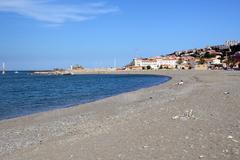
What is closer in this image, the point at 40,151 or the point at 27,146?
the point at 40,151

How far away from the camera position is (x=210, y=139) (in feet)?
29.3

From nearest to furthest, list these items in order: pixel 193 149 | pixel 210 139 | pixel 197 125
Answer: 1. pixel 193 149
2. pixel 210 139
3. pixel 197 125

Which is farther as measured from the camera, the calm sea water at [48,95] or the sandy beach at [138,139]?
the calm sea water at [48,95]

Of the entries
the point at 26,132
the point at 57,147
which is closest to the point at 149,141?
the point at 57,147

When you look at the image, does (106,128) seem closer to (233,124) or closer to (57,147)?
(57,147)

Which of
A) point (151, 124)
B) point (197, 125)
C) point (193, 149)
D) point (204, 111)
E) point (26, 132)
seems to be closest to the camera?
point (193, 149)

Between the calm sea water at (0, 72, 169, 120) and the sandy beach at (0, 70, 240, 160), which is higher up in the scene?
the sandy beach at (0, 70, 240, 160)

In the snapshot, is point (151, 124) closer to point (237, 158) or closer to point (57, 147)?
point (57, 147)

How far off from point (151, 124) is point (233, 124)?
244 centimetres

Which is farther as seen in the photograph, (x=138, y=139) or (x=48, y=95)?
(x=48, y=95)

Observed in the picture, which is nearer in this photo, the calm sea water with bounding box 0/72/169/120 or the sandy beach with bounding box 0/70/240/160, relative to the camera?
the sandy beach with bounding box 0/70/240/160

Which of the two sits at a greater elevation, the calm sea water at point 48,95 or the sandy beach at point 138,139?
the sandy beach at point 138,139

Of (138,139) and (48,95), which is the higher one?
(138,139)

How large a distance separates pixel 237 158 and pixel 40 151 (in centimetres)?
455
